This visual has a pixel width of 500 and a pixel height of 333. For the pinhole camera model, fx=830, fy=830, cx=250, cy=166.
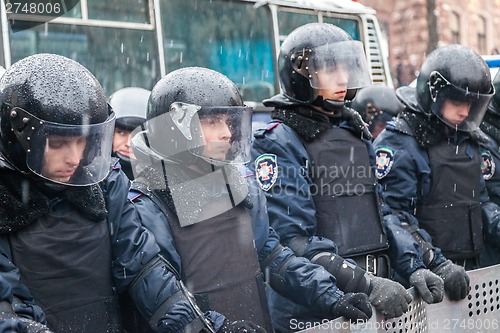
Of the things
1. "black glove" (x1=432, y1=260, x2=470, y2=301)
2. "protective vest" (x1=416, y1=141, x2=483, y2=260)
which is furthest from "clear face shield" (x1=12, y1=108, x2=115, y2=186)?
"protective vest" (x1=416, y1=141, x2=483, y2=260)

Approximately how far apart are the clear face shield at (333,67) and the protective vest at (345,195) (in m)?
0.24

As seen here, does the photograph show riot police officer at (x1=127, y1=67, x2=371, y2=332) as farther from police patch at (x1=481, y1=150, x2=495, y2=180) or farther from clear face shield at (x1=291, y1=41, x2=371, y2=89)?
police patch at (x1=481, y1=150, x2=495, y2=180)

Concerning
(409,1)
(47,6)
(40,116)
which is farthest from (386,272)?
(409,1)

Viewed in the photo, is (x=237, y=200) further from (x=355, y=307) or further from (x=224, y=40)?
(x=224, y=40)

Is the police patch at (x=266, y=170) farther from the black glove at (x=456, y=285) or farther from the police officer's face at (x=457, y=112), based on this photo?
the police officer's face at (x=457, y=112)

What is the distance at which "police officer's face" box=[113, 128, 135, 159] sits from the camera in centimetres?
539

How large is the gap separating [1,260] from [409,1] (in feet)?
67.3

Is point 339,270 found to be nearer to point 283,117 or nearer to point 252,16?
point 283,117

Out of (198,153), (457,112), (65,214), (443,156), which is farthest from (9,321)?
(457,112)

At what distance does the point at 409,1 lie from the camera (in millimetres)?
22000

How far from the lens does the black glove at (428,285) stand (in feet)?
11.8

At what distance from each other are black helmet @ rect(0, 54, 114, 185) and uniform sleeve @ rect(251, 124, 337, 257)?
1039mm

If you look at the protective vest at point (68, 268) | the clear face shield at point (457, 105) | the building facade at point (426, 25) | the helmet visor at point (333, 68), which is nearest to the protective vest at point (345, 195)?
the helmet visor at point (333, 68)

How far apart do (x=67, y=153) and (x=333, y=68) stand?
166 centimetres
